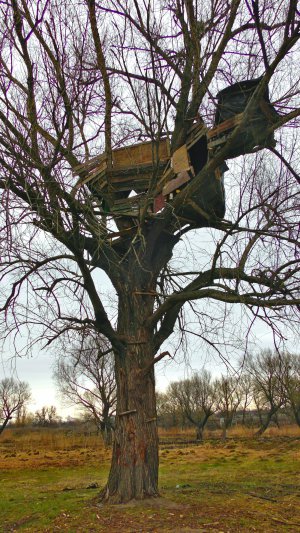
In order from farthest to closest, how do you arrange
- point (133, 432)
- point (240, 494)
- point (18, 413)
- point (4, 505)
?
point (18, 413) < point (4, 505) < point (240, 494) < point (133, 432)

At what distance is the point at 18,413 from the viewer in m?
58.3

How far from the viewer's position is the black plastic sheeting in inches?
244

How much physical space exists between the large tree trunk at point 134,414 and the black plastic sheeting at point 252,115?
115 inches

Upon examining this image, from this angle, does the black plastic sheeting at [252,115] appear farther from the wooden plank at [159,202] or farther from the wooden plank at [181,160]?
the wooden plank at [159,202]

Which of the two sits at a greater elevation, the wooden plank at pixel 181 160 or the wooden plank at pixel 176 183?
the wooden plank at pixel 181 160

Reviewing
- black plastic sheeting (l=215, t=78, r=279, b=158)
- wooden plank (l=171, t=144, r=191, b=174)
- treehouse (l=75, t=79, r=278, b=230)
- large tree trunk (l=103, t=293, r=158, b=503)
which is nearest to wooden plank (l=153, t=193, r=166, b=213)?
treehouse (l=75, t=79, r=278, b=230)

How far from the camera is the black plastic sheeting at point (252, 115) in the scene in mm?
6195

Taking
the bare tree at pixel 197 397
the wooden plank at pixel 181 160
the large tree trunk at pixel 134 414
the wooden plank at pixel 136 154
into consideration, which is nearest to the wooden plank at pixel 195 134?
the wooden plank at pixel 181 160

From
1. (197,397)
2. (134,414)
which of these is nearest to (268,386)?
(197,397)

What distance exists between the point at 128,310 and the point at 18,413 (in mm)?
56795

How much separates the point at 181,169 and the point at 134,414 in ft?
12.5

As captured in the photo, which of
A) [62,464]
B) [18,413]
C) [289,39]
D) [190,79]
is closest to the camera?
[289,39]

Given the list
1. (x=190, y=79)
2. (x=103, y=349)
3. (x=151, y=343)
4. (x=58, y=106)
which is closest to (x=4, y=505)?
(x=103, y=349)

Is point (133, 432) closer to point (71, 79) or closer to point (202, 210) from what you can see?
point (202, 210)
